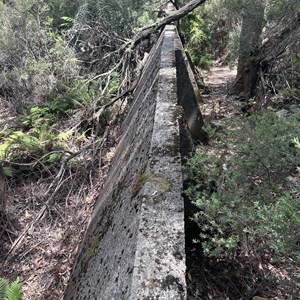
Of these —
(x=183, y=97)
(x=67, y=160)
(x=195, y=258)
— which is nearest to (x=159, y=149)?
(x=195, y=258)

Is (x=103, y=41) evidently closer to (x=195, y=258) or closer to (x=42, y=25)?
(x=42, y=25)

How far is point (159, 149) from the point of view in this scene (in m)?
2.19

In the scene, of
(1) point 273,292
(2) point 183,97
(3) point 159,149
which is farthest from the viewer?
(2) point 183,97

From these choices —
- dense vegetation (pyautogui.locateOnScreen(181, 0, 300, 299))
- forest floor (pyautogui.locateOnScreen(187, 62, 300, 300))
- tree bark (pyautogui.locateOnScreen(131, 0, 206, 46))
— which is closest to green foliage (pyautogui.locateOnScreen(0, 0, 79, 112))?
tree bark (pyautogui.locateOnScreen(131, 0, 206, 46))

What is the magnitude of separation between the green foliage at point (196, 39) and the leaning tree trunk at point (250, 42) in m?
2.99

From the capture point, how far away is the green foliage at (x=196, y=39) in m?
10.1

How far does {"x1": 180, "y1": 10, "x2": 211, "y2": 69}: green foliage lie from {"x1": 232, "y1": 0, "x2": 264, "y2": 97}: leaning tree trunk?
9.82 feet

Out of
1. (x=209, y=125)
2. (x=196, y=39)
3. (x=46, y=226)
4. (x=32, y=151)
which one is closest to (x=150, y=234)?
(x=209, y=125)

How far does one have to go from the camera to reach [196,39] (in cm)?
999

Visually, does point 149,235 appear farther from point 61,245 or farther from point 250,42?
point 250,42

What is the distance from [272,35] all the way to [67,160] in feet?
17.1

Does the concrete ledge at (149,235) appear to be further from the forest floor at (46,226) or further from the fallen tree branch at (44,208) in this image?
the fallen tree branch at (44,208)

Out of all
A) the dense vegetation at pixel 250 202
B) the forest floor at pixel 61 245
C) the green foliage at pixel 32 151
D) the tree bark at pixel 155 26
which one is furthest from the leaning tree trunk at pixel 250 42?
the green foliage at pixel 32 151

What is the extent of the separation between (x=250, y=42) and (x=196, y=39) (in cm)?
360
